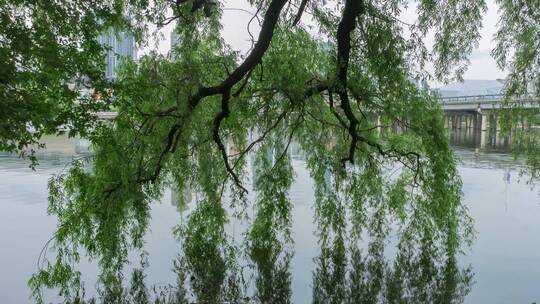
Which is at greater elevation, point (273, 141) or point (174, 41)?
point (174, 41)

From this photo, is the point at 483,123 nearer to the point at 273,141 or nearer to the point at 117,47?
the point at 273,141

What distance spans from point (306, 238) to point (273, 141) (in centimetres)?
281

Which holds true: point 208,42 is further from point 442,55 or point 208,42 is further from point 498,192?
point 498,192

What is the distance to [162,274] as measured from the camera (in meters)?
6.55

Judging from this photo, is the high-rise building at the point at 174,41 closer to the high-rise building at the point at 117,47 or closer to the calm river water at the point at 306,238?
the high-rise building at the point at 117,47

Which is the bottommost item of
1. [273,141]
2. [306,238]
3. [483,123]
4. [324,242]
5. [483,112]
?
[306,238]

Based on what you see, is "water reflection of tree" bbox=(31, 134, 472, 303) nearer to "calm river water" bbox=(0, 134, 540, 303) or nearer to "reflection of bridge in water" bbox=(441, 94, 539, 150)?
"calm river water" bbox=(0, 134, 540, 303)

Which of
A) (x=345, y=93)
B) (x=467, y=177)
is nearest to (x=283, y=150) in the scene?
(x=345, y=93)

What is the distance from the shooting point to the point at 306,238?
8.41 metres

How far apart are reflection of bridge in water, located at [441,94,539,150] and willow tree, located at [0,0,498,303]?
886 millimetres

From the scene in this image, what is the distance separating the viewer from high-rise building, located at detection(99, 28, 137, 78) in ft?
17.4

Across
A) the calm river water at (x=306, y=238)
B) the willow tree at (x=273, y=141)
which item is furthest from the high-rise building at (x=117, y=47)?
the calm river water at (x=306, y=238)

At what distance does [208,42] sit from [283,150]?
1.38 m

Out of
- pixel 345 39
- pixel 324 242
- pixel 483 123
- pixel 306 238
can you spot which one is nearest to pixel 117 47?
pixel 345 39
